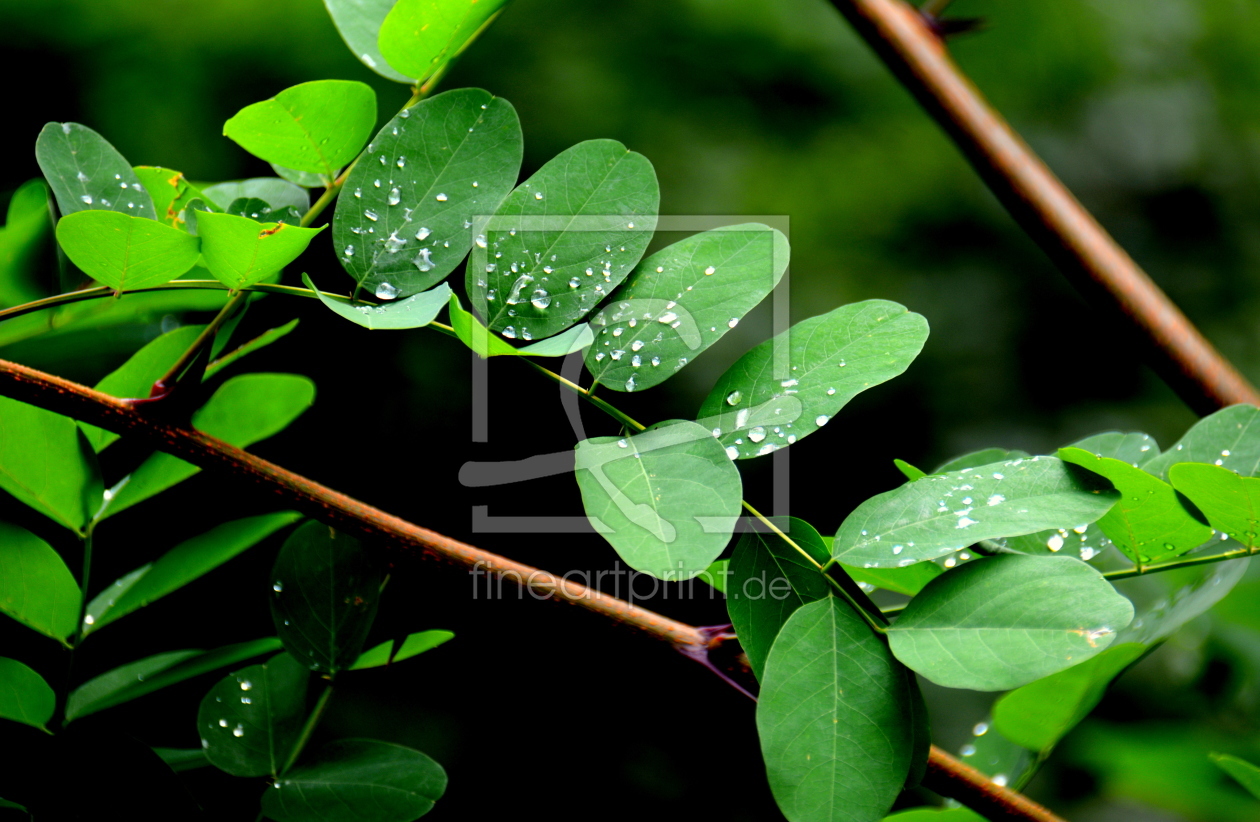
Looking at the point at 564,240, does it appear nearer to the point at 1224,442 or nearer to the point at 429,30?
the point at 429,30

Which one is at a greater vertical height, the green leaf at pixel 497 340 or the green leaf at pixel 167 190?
the green leaf at pixel 167 190

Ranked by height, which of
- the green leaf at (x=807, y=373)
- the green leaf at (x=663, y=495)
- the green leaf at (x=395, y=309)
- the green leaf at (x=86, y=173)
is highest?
the green leaf at (x=86, y=173)

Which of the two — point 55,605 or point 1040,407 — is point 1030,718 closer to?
point 55,605

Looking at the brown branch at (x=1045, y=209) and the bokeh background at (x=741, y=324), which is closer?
the brown branch at (x=1045, y=209)

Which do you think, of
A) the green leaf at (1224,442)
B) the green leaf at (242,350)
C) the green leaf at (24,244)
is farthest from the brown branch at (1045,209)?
the green leaf at (24,244)

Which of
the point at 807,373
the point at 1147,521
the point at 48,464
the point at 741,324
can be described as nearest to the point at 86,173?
the point at 48,464

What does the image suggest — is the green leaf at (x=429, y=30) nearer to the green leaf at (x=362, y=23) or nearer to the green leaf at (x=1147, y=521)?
the green leaf at (x=362, y=23)

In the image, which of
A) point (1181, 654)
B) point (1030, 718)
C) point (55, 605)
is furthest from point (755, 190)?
point (55, 605)
